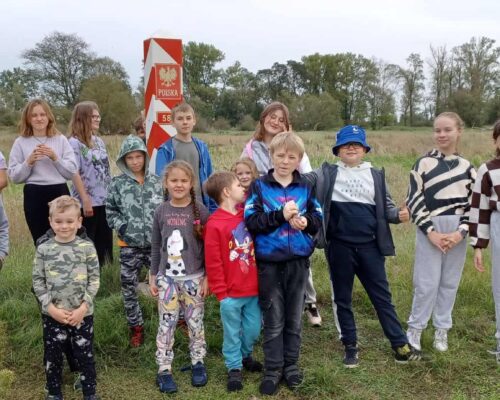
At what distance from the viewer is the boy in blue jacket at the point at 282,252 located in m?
3.15

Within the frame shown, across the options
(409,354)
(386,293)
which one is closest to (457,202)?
(386,293)

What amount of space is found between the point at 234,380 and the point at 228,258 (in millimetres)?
847

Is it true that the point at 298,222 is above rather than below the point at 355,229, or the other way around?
above

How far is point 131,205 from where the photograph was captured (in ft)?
11.9

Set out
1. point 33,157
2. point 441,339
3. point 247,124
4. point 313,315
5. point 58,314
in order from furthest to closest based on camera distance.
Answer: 1. point 247,124
2. point 313,315
3. point 33,157
4. point 441,339
5. point 58,314

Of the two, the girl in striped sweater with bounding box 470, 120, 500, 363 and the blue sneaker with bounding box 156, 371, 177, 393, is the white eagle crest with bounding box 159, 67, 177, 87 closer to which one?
the blue sneaker with bounding box 156, 371, 177, 393

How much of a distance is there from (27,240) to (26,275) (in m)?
1.69

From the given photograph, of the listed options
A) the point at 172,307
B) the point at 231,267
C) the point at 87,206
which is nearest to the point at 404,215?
the point at 231,267

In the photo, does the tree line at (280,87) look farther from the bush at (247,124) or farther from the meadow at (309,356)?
the meadow at (309,356)

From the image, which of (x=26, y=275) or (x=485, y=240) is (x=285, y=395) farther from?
(x=26, y=275)

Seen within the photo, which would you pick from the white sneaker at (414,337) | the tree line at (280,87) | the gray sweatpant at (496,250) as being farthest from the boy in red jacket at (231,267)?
the tree line at (280,87)

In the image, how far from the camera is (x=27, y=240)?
21.0 feet

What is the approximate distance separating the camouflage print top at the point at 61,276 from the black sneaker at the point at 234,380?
1.08 metres

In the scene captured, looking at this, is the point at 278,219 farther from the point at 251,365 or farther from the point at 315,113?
the point at 315,113
